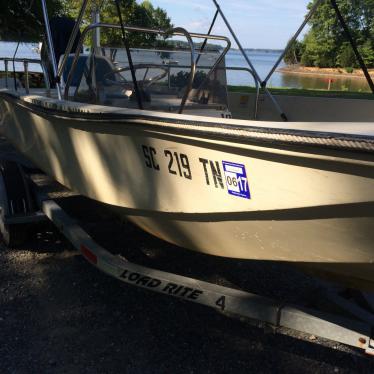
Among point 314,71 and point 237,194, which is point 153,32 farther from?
point 314,71

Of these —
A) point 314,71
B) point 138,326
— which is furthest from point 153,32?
point 314,71

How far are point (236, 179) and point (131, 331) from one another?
133cm

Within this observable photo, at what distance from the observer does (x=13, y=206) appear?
3801 millimetres

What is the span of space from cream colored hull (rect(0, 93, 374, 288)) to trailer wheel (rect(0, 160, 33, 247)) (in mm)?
884

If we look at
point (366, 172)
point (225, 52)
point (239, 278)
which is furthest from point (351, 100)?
point (366, 172)

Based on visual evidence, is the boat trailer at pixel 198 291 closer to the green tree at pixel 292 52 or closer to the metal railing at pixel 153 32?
the metal railing at pixel 153 32

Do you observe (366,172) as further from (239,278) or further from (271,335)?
(239,278)

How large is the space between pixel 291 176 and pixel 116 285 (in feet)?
6.40

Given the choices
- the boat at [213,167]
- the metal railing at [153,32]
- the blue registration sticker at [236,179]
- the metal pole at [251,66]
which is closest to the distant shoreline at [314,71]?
the metal pole at [251,66]

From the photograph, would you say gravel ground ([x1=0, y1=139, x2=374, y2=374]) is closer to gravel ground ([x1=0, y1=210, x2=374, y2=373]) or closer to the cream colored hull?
gravel ground ([x1=0, y1=210, x2=374, y2=373])

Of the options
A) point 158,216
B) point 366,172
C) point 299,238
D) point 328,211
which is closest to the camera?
point 366,172

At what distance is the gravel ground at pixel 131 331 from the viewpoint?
2.66 meters

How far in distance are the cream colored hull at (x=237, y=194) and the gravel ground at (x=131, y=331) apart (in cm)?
59

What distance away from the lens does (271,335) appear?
2.99 metres
